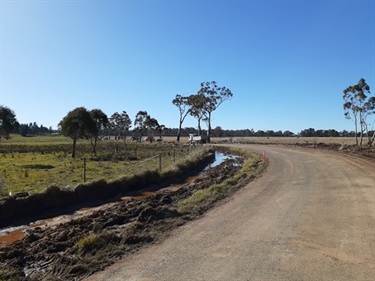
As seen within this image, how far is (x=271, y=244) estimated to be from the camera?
7688mm

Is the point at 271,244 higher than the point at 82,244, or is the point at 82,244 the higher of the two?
the point at 271,244

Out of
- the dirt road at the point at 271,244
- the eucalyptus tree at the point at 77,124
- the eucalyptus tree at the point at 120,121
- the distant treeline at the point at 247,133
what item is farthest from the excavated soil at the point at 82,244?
the distant treeline at the point at 247,133

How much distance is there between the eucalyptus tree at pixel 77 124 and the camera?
4406 centimetres

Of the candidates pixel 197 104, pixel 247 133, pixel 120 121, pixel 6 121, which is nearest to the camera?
pixel 6 121

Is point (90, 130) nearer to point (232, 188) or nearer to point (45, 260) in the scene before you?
point (232, 188)

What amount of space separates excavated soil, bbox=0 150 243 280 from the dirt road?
50cm

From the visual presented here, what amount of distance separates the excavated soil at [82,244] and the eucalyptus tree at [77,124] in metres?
33.4

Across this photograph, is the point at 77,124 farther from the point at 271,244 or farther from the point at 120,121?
the point at 120,121

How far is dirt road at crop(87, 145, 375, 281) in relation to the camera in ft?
20.6

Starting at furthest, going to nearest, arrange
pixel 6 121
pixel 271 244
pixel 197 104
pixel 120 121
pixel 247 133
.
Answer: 1. pixel 247 133
2. pixel 120 121
3. pixel 197 104
4. pixel 6 121
5. pixel 271 244

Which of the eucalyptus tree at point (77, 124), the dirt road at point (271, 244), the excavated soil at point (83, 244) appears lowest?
the excavated soil at point (83, 244)

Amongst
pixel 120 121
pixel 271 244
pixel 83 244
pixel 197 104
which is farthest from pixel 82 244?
pixel 120 121

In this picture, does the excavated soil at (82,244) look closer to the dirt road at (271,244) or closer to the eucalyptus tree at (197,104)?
the dirt road at (271,244)

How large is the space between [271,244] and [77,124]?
40.0m
